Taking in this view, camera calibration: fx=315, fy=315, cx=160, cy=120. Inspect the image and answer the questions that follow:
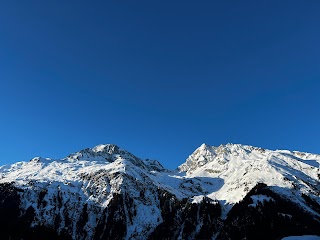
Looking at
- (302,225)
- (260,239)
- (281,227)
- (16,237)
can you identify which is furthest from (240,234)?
(16,237)

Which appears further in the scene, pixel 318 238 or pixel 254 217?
pixel 254 217

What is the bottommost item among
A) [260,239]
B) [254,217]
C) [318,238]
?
[318,238]

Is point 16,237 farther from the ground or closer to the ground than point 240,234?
farther from the ground

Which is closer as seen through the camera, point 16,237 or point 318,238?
point 318,238

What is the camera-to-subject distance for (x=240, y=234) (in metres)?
190

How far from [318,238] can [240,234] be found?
460ft

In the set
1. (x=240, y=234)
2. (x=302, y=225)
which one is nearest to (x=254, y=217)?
(x=240, y=234)

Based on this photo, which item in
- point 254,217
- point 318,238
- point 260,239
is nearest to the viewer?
point 318,238

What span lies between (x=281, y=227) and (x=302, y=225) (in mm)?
16160

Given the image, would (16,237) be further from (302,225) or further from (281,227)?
(302,225)

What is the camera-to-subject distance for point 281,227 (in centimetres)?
18538

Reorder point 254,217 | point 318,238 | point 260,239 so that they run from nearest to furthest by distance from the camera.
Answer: point 318,238 < point 260,239 < point 254,217

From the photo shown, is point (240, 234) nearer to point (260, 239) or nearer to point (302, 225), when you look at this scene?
point (260, 239)

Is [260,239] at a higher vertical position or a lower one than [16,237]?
lower
